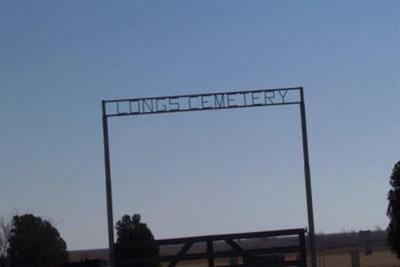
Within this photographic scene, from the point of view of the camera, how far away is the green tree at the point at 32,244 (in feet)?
157

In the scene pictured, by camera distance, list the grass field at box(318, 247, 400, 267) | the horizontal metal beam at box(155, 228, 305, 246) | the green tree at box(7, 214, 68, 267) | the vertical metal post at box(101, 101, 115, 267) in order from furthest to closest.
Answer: the grass field at box(318, 247, 400, 267)
the green tree at box(7, 214, 68, 267)
the vertical metal post at box(101, 101, 115, 267)
the horizontal metal beam at box(155, 228, 305, 246)

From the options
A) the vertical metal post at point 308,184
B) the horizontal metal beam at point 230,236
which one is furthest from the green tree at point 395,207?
the horizontal metal beam at point 230,236

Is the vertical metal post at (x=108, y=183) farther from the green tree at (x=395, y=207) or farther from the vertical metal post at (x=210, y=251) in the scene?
the green tree at (x=395, y=207)

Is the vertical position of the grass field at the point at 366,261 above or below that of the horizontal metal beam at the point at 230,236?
below

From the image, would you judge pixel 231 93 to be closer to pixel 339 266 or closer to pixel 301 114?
pixel 301 114

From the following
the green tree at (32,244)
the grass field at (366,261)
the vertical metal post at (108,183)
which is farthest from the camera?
the grass field at (366,261)

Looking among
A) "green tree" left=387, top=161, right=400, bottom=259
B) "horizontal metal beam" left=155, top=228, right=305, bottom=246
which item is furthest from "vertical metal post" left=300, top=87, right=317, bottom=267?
"green tree" left=387, top=161, right=400, bottom=259

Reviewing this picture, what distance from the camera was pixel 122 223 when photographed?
48.3 metres

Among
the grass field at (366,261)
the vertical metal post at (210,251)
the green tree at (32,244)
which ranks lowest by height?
the grass field at (366,261)

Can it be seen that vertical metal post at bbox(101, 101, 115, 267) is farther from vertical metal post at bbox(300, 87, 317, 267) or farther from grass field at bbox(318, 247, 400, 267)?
grass field at bbox(318, 247, 400, 267)

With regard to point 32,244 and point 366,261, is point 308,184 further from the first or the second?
point 366,261

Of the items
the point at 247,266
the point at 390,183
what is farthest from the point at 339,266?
the point at 247,266

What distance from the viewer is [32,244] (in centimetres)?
4806

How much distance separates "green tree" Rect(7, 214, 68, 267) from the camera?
4784 cm
